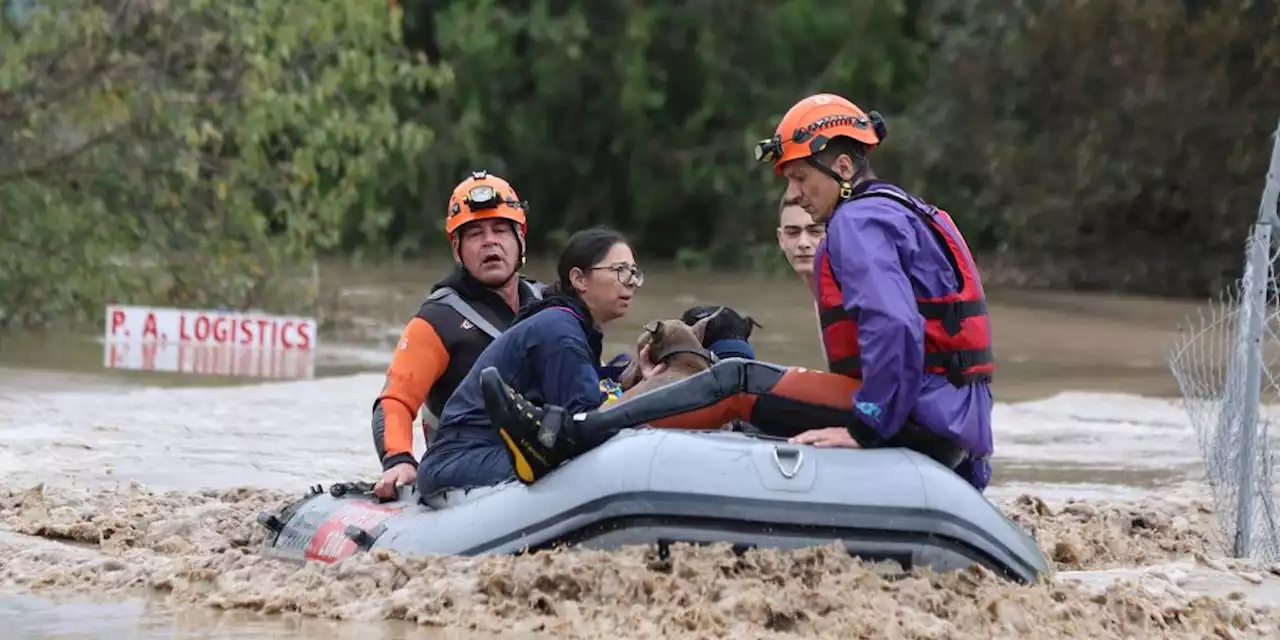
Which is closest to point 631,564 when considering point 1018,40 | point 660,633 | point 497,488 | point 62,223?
point 660,633

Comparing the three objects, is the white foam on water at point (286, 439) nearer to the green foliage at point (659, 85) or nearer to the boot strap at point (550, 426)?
the boot strap at point (550, 426)

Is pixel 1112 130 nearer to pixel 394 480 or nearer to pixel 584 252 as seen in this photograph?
pixel 394 480

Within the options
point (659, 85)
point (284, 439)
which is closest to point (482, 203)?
point (284, 439)

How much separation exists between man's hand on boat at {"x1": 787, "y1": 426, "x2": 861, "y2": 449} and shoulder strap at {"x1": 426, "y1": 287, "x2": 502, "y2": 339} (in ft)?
5.36

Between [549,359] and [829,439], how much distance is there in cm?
97

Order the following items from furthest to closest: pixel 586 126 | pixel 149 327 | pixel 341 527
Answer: pixel 586 126, pixel 149 327, pixel 341 527

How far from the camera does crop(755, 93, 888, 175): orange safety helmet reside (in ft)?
21.8

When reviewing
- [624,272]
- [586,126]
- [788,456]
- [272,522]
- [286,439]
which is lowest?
[286,439]

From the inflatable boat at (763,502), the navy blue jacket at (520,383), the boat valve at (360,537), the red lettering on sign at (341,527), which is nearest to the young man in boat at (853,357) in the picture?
the inflatable boat at (763,502)

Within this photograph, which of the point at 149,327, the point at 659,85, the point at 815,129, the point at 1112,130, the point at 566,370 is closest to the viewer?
the point at 815,129

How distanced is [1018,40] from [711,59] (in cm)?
604

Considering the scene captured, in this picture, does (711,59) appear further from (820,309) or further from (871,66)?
(820,309)

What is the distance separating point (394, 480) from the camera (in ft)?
25.7

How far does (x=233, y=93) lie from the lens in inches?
681
